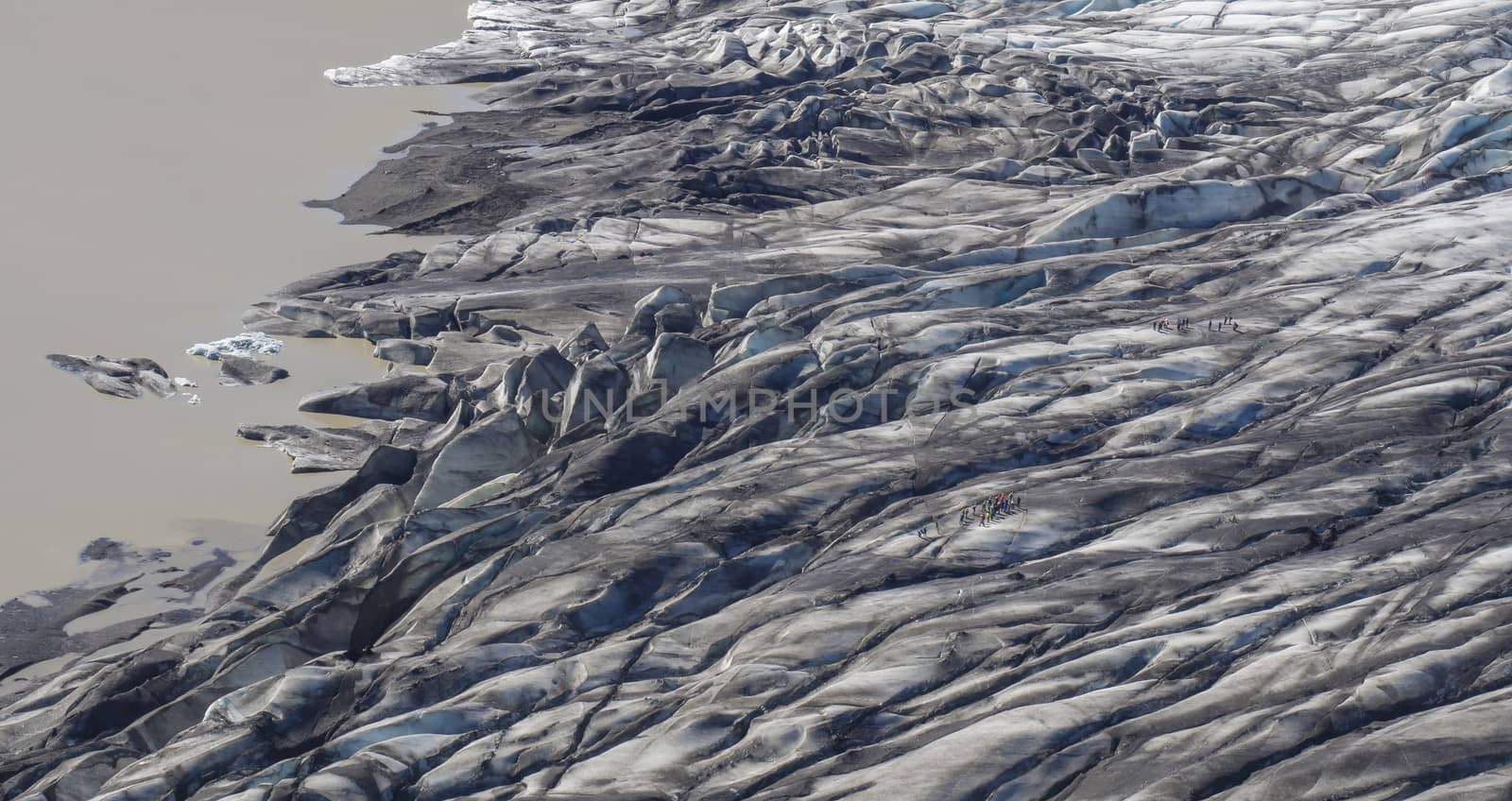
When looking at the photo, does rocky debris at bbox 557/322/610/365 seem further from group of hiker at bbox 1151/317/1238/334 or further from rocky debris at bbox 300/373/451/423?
group of hiker at bbox 1151/317/1238/334

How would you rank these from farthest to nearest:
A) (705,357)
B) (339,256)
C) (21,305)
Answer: (339,256) < (21,305) < (705,357)

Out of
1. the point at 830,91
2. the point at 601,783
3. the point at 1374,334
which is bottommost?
the point at 601,783

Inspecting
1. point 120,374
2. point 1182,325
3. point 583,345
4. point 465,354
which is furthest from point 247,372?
point 1182,325

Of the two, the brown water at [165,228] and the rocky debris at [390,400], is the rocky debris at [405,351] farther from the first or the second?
the rocky debris at [390,400]

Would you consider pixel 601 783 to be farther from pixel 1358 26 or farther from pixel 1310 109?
pixel 1358 26

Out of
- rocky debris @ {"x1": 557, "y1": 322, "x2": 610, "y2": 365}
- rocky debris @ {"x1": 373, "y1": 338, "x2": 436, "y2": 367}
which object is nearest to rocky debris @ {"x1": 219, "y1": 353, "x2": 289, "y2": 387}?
rocky debris @ {"x1": 373, "y1": 338, "x2": 436, "y2": 367}

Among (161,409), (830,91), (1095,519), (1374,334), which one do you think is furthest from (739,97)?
(1095,519)
